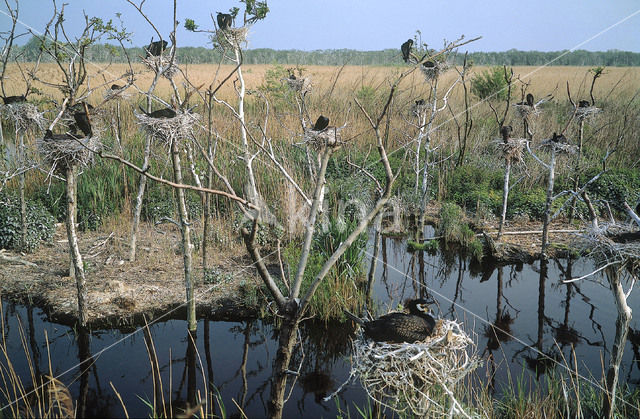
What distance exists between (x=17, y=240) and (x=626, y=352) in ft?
19.5

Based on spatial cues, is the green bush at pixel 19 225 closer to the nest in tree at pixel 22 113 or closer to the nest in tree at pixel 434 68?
the nest in tree at pixel 22 113

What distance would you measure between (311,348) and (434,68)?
3402 mm

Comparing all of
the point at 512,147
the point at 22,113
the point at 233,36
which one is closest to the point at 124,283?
the point at 22,113

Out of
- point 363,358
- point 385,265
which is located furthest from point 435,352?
point 385,265

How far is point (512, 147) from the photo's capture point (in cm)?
554

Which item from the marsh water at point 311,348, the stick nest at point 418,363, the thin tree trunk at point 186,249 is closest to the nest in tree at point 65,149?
the thin tree trunk at point 186,249

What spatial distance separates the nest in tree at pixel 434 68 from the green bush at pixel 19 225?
181 inches

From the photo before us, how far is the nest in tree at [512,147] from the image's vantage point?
5500mm

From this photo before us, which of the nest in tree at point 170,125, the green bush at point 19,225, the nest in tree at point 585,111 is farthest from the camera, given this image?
the green bush at point 19,225

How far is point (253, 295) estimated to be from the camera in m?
4.68

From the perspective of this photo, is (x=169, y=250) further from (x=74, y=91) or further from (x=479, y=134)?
(x=479, y=134)

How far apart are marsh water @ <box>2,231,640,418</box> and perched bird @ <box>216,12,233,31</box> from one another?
8.53 ft

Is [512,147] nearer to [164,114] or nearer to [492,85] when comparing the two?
[164,114]

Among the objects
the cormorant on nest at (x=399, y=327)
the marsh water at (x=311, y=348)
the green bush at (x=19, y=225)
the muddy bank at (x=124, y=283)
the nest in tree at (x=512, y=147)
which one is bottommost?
the marsh water at (x=311, y=348)
